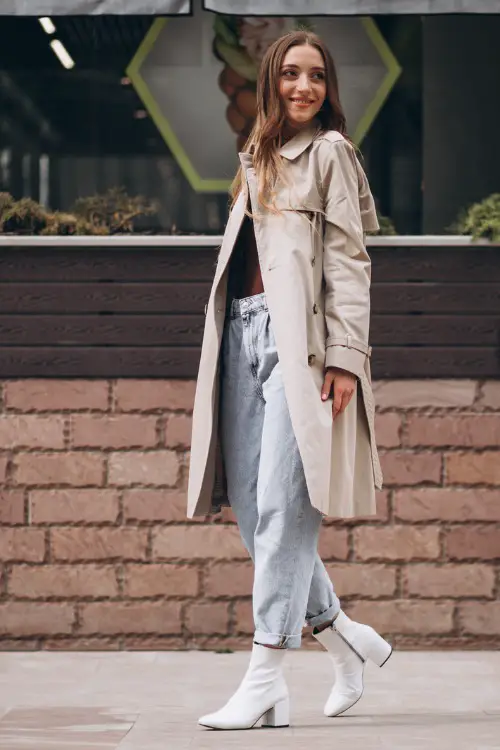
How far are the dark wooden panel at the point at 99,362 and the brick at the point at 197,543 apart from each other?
668 millimetres

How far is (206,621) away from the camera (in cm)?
614

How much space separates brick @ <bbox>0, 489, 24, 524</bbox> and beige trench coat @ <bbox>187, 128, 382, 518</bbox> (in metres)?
1.84

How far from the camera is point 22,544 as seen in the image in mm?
6160

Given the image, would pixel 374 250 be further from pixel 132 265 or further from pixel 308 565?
pixel 308 565

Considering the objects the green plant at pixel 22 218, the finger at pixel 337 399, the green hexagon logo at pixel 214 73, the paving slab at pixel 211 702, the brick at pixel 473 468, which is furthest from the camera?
the green hexagon logo at pixel 214 73

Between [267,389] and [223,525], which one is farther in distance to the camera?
[223,525]

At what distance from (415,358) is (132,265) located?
1.29 meters

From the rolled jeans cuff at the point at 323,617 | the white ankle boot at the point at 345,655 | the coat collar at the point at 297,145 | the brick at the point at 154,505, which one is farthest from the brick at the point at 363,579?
the coat collar at the point at 297,145

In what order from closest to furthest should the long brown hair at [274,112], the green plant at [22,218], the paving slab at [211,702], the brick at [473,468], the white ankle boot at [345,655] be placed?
the paving slab at [211,702], the long brown hair at [274,112], the white ankle boot at [345,655], the brick at [473,468], the green plant at [22,218]

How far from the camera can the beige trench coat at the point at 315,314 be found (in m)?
4.26

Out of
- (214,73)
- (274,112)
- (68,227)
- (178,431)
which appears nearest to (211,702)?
(178,431)

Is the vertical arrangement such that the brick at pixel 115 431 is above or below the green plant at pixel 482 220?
below

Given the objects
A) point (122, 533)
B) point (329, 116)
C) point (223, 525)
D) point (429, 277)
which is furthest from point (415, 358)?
point (329, 116)

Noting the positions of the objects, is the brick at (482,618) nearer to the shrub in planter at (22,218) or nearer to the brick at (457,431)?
the brick at (457,431)
